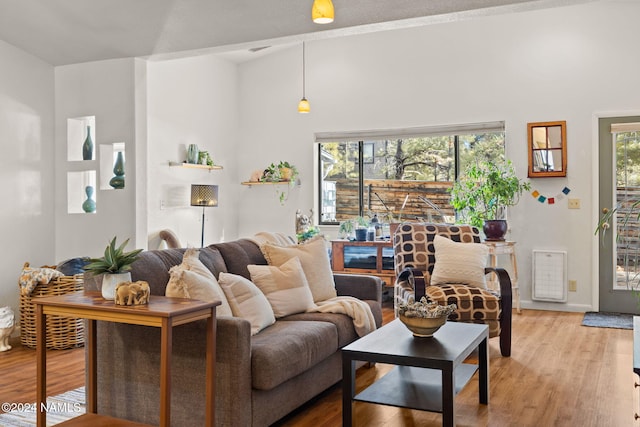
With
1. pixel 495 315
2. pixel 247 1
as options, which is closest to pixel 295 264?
pixel 495 315

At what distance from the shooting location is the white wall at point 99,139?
4984 millimetres

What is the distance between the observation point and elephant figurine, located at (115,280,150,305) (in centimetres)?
257

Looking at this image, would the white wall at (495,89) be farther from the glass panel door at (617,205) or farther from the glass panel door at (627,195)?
the glass panel door at (627,195)

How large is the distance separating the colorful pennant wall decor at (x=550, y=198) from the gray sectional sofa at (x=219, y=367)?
3.96m

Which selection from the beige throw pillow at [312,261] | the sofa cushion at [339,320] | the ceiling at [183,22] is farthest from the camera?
the ceiling at [183,22]

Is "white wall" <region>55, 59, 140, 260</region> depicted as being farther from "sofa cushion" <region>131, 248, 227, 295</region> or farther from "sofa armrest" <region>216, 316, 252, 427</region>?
"sofa armrest" <region>216, 316, 252, 427</region>

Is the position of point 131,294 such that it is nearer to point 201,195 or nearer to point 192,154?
point 201,195

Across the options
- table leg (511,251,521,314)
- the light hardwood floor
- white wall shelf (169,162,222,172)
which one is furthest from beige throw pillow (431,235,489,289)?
Answer: white wall shelf (169,162,222,172)

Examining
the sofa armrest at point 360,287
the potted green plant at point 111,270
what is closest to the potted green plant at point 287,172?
the sofa armrest at point 360,287

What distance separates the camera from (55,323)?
4.68 meters

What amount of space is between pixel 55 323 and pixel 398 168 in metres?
4.42

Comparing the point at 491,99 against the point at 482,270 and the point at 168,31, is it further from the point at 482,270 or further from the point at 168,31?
the point at 168,31

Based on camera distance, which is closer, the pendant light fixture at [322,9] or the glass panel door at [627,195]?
the pendant light fixture at [322,9]

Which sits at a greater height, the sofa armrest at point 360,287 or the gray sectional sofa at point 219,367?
the sofa armrest at point 360,287
